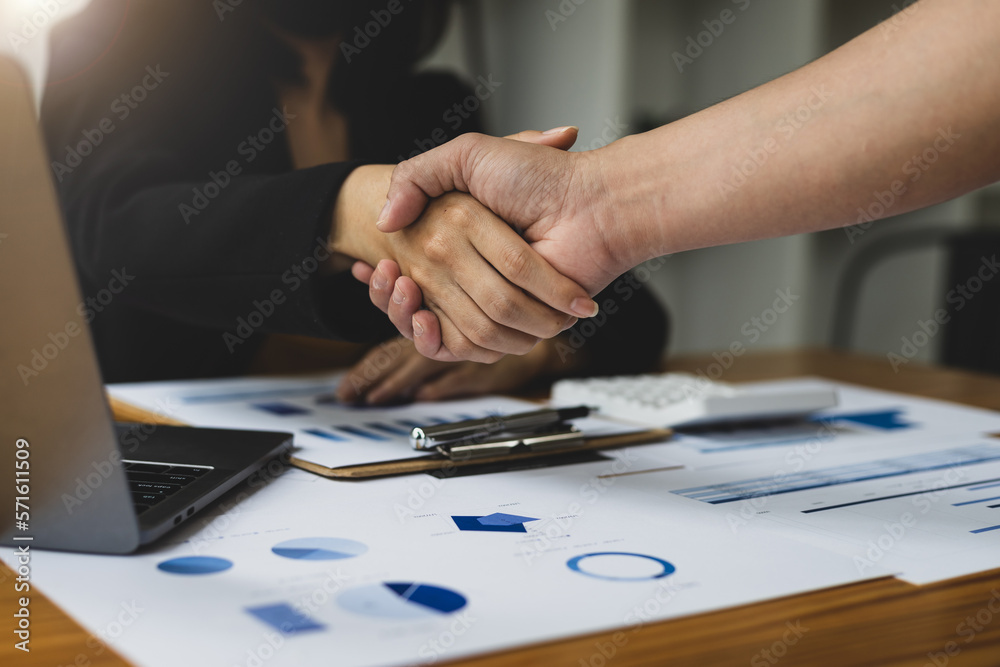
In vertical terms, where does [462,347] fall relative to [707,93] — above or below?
below

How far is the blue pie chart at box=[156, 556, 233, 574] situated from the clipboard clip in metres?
0.24

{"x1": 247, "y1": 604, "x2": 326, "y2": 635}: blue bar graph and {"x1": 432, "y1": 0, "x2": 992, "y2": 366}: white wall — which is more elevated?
{"x1": 432, "y1": 0, "x2": 992, "y2": 366}: white wall

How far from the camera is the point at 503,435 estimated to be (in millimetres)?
674

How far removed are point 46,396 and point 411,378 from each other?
0.51 meters

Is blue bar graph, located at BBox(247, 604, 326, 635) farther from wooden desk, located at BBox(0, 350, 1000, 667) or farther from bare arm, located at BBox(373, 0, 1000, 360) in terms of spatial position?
bare arm, located at BBox(373, 0, 1000, 360)

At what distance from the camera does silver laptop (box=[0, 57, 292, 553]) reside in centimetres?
35

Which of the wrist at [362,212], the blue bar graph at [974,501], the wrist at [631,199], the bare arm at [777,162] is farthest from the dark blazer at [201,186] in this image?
the blue bar graph at [974,501]

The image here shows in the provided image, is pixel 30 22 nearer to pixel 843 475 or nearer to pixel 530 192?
pixel 530 192

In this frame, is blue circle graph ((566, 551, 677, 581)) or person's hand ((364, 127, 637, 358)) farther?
person's hand ((364, 127, 637, 358))

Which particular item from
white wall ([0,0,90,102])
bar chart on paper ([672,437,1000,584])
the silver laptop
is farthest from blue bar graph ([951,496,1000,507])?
white wall ([0,0,90,102])

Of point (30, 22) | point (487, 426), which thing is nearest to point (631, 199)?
point (487, 426)

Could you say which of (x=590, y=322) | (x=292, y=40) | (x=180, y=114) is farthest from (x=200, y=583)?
(x=292, y=40)

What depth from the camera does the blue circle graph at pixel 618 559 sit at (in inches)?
15.9

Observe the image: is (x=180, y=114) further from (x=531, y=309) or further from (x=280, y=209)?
(x=531, y=309)
